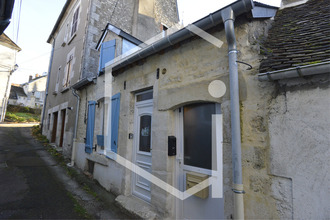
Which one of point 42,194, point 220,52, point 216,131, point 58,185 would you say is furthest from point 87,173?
point 220,52

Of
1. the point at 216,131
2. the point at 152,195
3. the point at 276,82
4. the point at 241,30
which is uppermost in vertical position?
the point at 241,30

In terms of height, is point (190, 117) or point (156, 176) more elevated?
point (190, 117)

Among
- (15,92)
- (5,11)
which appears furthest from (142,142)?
(15,92)

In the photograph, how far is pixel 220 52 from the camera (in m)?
2.60

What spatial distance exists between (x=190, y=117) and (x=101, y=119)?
328cm

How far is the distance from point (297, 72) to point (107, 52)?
4.96 metres

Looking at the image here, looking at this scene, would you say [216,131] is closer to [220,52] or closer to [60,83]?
[220,52]

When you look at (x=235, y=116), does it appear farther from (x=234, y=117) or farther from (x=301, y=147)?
(x=301, y=147)

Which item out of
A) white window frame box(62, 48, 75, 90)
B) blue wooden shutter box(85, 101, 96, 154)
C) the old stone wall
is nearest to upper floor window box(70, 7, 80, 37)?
white window frame box(62, 48, 75, 90)

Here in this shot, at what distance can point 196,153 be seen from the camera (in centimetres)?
288

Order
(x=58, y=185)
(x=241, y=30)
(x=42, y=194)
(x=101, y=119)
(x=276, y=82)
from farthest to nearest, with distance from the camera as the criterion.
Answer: (x=101, y=119), (x=58, y=185), (x=42, y=194), (x=241, y=30), (x=276, y=82)

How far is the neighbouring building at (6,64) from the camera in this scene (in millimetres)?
16469

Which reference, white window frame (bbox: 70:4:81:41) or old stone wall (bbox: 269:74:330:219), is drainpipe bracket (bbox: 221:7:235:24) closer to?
old stone wall (bbox: 269:74:330:219)

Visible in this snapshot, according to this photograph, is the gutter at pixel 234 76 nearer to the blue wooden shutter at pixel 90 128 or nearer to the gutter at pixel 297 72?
the gutter at pixel 297 72
